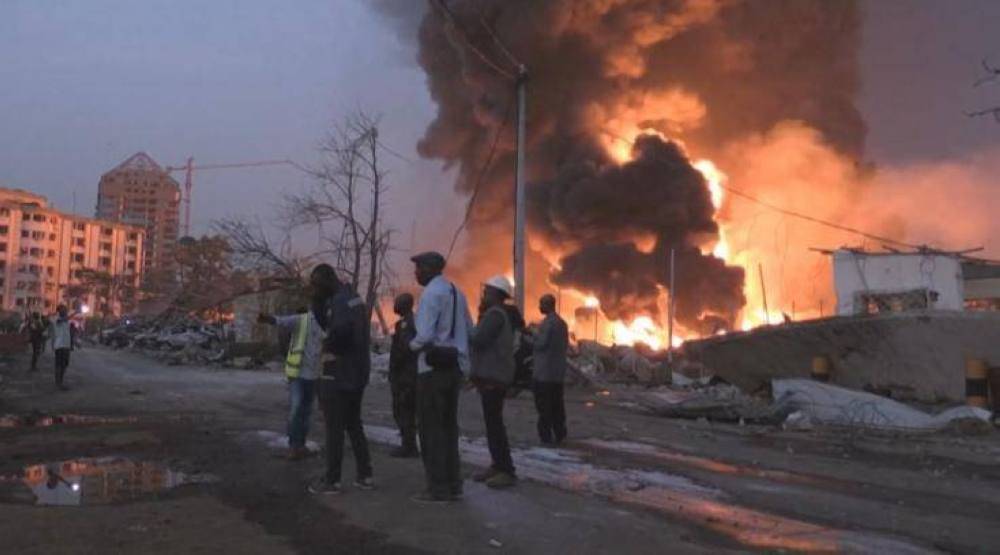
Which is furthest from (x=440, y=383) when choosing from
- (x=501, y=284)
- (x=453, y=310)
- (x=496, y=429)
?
(x=501, y=284)

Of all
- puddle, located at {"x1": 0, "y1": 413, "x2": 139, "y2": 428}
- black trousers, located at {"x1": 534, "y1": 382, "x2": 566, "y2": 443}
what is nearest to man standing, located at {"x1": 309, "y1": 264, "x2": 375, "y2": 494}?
black trousers, located at {"x1": 534, "y1": 382, "x2": 566, "y2": 443}

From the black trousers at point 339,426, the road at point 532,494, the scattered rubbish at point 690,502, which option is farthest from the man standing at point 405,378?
the black trousers at point 339,426

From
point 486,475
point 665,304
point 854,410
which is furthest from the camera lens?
point 665,304

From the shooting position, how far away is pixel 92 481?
632 cm

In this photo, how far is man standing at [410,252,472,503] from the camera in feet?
18.2

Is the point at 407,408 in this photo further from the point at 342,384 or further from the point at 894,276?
the point at 894,276

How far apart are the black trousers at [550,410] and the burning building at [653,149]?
2080 centimetres

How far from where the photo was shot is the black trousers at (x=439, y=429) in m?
5.56

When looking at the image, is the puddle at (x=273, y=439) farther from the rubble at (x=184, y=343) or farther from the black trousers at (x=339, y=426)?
the rubble at (x=184, y=343)

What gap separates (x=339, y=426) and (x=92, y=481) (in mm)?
1985

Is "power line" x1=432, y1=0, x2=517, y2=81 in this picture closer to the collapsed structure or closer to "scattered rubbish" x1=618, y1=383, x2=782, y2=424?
the collapsed structure

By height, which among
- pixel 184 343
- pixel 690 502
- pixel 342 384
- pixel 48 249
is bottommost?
pixel 690 502

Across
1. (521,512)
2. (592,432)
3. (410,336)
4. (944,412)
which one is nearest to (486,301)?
(410,336)

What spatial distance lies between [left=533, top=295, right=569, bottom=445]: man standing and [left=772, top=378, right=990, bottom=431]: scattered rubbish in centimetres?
412
